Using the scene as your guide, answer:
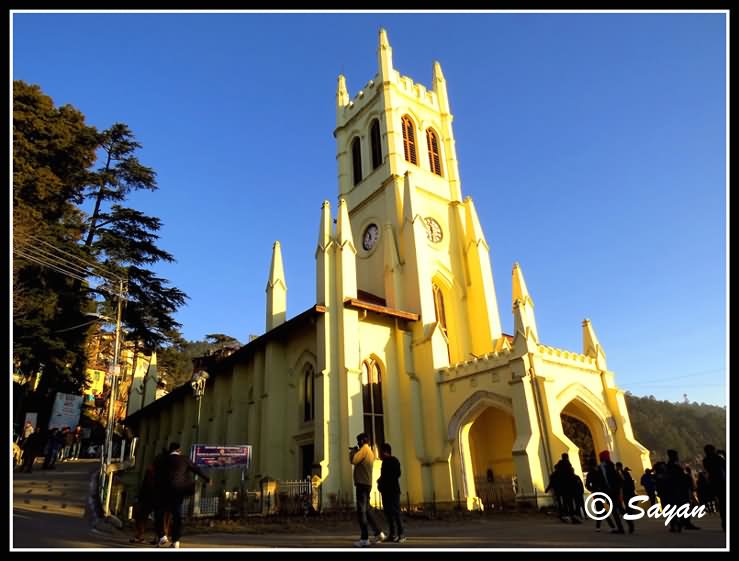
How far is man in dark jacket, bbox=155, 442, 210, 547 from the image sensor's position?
7.93 m

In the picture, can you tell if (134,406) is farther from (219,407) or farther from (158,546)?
(158,546)

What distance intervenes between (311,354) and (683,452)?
64.7 m

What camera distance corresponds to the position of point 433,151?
111ft

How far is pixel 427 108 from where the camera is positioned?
34.9 meters

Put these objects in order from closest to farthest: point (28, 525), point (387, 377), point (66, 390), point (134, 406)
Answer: point (28, 525) → point (387, 377) → point (66, 390) → point (134, 406)

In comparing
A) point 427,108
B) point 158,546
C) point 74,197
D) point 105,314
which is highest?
point 427,108

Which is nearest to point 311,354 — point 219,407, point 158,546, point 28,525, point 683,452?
point 219,407

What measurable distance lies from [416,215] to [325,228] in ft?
16.6

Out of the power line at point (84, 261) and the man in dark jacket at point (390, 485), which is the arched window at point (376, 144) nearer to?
the power line at point (84, 261)

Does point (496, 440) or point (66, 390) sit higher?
point (66, 390)

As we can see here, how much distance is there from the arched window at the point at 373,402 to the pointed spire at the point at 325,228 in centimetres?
573

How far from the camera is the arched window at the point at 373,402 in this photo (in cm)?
2112
